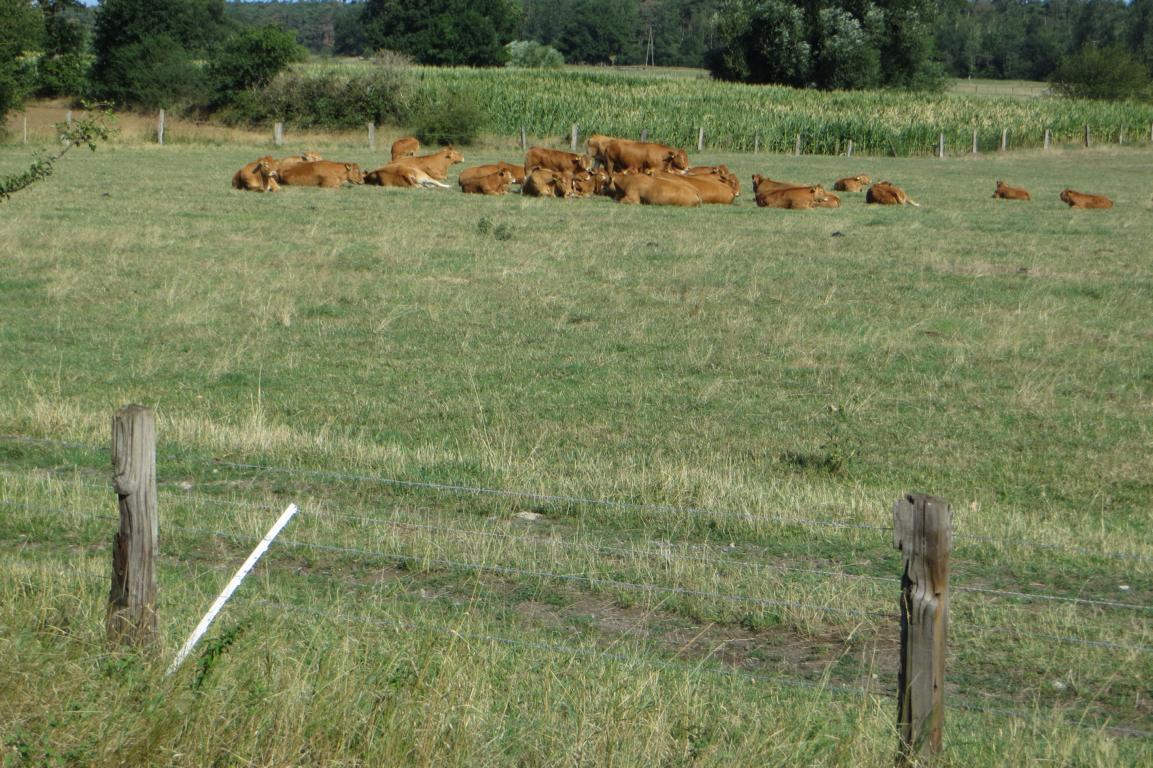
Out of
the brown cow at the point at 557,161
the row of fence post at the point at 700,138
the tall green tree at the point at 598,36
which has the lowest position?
the brown cow at the point at 557,161

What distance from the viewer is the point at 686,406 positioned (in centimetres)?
1007

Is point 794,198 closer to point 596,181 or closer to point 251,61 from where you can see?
point 596,181

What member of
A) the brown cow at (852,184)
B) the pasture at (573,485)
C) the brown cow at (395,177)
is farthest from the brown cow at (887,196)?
the brown cow at (395,177)

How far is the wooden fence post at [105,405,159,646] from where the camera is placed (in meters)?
4.27

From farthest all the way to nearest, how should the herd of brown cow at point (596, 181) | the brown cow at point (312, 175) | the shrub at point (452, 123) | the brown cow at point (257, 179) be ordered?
the shrub at point (452, 123) < the brown cow at point (312, 175) < the brown cow at point (257, 179) < the herd of brown cow at point (596, 181)

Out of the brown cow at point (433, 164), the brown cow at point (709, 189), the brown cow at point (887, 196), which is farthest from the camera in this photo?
the brown cow at point (433, 164)

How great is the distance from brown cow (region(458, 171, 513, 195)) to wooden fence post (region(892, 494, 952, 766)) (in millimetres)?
22067

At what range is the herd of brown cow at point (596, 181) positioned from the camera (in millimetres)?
23328

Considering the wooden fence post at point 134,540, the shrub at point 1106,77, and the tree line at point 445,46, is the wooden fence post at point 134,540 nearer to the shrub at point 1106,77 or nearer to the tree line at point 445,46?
the tree line at point 445,46

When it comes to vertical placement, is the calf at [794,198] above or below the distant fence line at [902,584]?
above

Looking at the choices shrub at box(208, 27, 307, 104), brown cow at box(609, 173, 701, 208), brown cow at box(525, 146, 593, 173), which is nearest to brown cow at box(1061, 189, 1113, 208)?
brown cow at box(609, 173, 701, 208)

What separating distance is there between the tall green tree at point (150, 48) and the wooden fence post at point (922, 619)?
57704mm

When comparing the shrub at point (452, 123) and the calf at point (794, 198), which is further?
the shrub at point (452, 123)

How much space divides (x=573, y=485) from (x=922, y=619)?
14.0 ft
